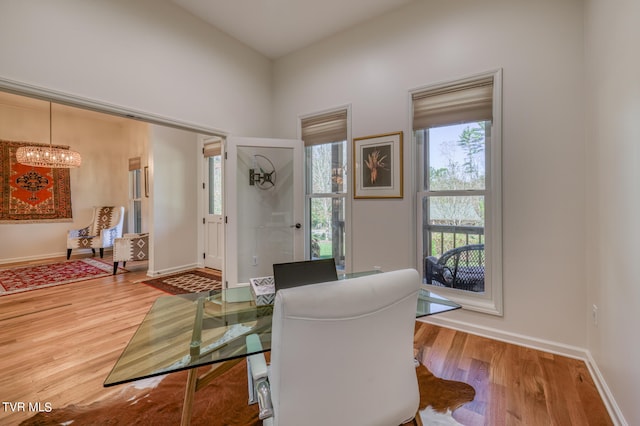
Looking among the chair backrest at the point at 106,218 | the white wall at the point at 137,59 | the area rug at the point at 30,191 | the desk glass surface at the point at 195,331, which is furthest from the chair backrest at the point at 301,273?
the area rug at the point at 30,191

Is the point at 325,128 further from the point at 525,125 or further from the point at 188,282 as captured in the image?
the point at 188,282

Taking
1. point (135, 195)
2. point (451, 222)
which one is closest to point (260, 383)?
point (451, 222)

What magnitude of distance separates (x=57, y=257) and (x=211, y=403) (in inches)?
245

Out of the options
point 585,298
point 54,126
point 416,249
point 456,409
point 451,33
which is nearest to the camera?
point 456,409

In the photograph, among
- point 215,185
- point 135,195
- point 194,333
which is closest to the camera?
point 194,333

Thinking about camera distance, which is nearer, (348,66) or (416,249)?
(416,249)

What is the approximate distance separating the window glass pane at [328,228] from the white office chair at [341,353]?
2.46 metres

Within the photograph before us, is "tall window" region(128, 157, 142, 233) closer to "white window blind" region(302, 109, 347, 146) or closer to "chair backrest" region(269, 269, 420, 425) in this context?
"white window blind" region(302, 109, 347, 146)

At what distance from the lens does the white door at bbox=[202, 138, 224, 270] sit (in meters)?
4.99

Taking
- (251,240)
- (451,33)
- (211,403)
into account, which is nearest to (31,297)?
(251,240)

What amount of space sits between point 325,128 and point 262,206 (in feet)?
4.14

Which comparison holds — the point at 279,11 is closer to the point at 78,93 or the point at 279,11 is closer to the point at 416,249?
→ the point at 78,93

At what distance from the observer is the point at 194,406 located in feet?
5.48

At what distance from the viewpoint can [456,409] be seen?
1.62 m
